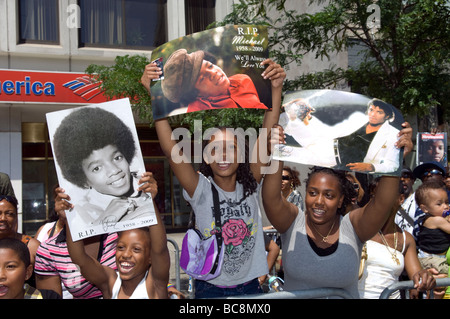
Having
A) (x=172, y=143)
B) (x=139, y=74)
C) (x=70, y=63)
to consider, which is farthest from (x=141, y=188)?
(x=70, y=63)

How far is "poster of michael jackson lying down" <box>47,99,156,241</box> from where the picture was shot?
2656 millimetres

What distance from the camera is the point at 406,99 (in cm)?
709

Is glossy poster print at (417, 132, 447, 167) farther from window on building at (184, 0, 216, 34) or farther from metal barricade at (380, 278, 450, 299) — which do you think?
window on building at (184, 0, 216, 34)

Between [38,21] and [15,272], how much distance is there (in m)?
10.4

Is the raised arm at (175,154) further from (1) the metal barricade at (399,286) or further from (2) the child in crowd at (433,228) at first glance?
(2) the child in crowd at (433,228)

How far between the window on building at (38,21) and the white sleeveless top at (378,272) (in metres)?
10.4

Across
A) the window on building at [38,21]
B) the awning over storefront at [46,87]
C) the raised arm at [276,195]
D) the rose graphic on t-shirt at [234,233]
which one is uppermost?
the window on building at [38,21]

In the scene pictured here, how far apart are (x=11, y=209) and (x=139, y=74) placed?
356 cm

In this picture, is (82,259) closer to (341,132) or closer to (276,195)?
(276,195)

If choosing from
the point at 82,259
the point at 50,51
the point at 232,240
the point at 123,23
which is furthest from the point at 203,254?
Answer: the point at 123,23

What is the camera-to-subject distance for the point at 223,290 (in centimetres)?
285

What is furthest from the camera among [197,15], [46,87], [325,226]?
[197,15]

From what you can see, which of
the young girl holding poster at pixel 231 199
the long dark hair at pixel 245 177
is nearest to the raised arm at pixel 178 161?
the young girl holding poster at pixel 231 199

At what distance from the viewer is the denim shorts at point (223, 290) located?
9.31ft
